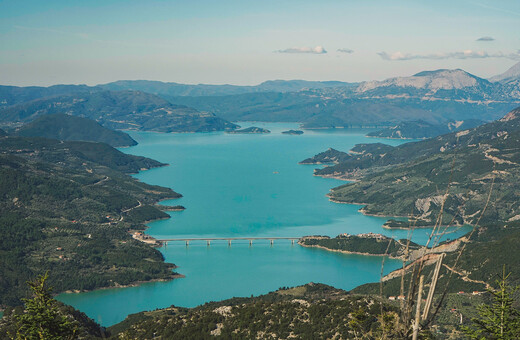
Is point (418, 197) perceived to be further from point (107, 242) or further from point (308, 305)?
point (308, 305)

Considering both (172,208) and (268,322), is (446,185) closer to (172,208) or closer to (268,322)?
(172,208)

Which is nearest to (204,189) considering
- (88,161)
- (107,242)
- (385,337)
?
(88,161)

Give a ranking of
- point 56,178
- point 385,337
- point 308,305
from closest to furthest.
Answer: point 385,337, point 308,305, point 56,178

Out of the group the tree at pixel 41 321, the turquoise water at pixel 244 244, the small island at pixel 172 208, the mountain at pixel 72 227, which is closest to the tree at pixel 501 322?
the tree at pixel 41 321

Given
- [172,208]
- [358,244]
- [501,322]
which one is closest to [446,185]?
[358,244]

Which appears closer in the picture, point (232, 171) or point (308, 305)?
point (308, 305)

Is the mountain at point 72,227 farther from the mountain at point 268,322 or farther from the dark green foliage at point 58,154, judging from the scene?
the mountain at point 268,322

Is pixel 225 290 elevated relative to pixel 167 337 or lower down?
lower down

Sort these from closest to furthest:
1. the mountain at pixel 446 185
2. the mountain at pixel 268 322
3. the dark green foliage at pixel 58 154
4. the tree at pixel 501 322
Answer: the tree at pixel 501 322 < the mountain at pixel 268 322 < the mountain at pixel 446 185 < the dark green foliage at pixel 58 154
